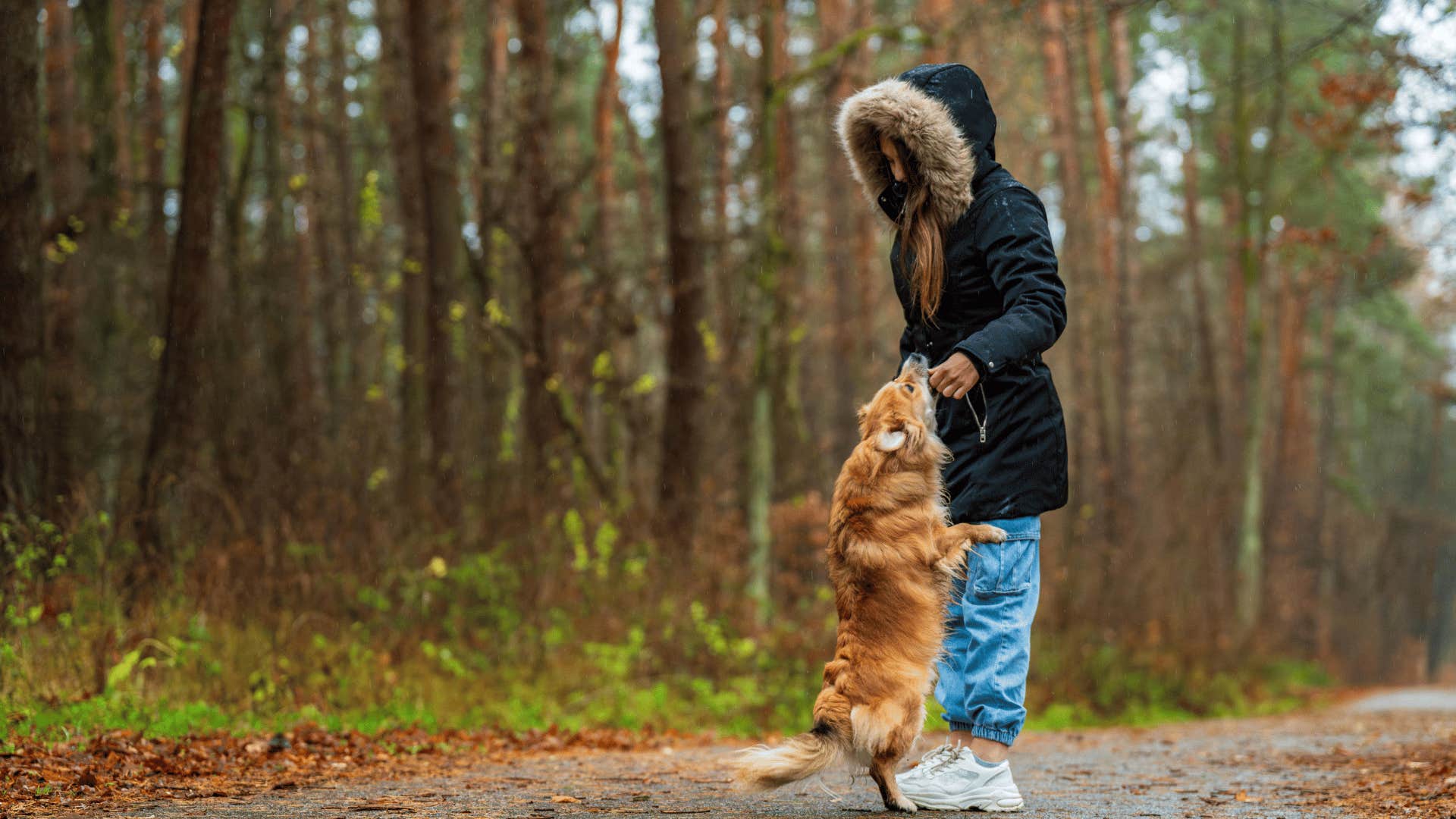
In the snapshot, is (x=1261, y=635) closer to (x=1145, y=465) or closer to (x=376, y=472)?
(x=1145, y=465)

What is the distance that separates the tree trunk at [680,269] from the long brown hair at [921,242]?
718cm

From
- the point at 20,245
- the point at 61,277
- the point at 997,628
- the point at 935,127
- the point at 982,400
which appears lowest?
the point at 997,628

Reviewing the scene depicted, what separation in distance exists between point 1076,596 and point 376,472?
24.5 feet

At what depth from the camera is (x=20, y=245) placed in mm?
7789

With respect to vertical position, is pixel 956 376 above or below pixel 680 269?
below

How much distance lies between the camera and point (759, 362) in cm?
1226

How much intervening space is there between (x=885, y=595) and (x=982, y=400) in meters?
A: 0.76

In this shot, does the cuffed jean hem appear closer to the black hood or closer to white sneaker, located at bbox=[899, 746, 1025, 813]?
white sneaker, located at bbox=[899, 746, 1025, 813]

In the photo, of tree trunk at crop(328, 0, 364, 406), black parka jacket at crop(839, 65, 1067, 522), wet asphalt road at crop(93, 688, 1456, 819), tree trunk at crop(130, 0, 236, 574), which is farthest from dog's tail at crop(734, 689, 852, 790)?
tree trunk at crop(328, 0, 364, 406)

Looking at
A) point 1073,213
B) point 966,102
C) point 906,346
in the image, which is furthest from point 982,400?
point 1073,213

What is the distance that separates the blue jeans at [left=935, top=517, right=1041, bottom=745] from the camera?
424cm

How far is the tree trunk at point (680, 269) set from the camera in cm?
1161

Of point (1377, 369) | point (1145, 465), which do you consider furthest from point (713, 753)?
point (1377, 369)

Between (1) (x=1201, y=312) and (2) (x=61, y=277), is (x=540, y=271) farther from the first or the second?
(1) (x=1201, y=312)
